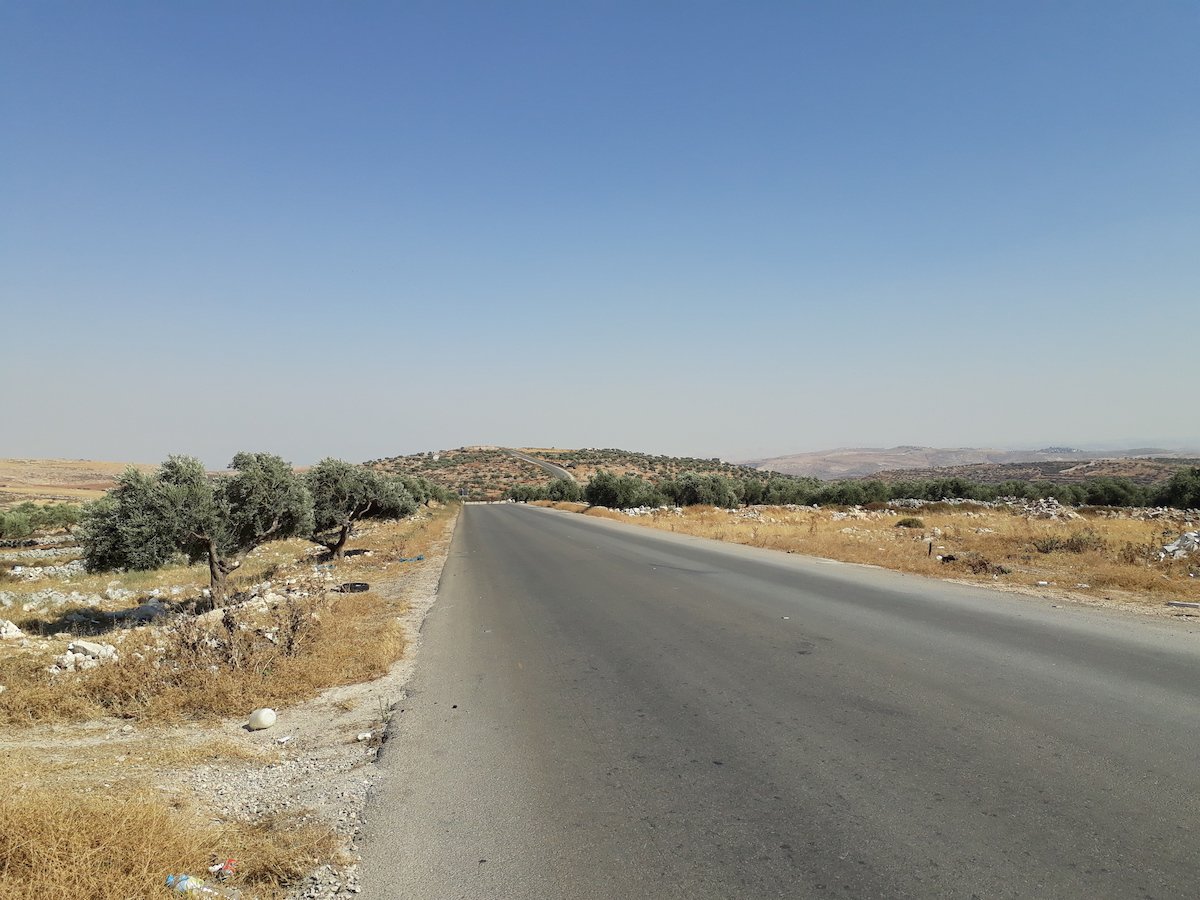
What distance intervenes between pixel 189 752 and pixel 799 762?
16.2 feet

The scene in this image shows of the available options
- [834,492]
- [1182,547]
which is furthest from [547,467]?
[1182,547]

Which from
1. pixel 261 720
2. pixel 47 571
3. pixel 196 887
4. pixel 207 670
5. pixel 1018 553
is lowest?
pixel 47 571

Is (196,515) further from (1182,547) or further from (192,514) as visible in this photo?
(1182,547)

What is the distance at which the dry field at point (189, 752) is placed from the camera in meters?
3.34

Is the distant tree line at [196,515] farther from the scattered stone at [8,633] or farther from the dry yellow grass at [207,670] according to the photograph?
the dry yellow grass at [207,670]

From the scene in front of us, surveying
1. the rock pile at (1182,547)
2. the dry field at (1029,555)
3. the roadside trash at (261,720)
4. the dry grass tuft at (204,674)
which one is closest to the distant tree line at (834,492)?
the dry field at (1029,555)

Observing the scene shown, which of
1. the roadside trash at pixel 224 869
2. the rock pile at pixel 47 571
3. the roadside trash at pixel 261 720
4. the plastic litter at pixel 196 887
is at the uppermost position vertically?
the plastic litter at pixel 196 887

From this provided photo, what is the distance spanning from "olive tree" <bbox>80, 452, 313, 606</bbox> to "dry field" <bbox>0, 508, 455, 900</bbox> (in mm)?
2505

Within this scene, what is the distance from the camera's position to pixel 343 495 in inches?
961

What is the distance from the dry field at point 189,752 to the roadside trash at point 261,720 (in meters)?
0.15

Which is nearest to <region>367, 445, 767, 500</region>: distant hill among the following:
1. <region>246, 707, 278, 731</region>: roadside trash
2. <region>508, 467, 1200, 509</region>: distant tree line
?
<region>508, 467, 1200, 509</region>: distant tree line

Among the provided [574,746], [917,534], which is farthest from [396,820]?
[917,534]

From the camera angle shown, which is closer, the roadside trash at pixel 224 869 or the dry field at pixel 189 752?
the dry field at pixel 189 752

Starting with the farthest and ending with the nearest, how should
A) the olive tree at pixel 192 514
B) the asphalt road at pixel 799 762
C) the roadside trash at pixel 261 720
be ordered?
1. the olive tree at pixel 192 514
2. the roadside trash at pixel 261 720
3. the asphalt road at pixel 799 762
